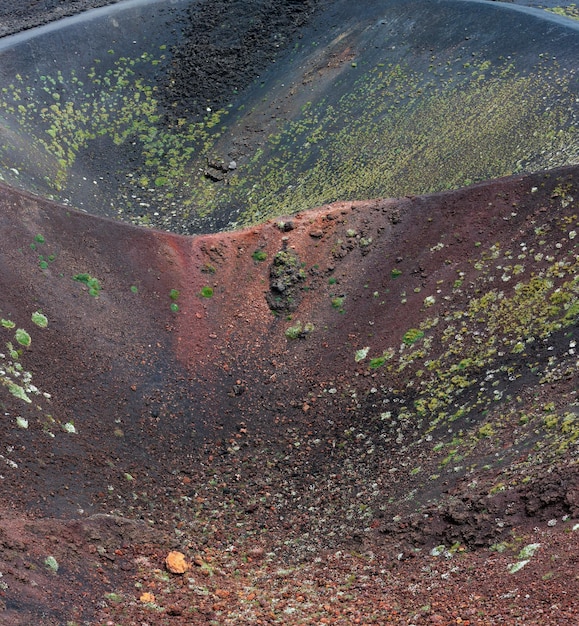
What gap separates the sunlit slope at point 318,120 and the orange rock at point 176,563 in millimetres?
17483

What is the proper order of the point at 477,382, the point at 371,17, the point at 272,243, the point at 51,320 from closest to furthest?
the point at 477,382, the point at 51,320, the point at 272,243, the point at 371,17

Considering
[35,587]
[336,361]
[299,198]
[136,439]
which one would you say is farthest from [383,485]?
[299,198]

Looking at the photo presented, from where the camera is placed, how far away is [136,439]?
68.2 ft

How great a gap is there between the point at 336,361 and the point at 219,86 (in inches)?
946

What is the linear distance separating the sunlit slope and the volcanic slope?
12.1 ft

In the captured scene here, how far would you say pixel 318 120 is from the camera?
35.8m

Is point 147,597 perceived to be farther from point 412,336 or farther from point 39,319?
point 412,336

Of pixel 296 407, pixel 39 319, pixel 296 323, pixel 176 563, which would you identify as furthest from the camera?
pixel 296 323

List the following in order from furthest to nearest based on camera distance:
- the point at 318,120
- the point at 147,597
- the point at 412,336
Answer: the point at 318,120, the point at 412,336, the point at 147,597

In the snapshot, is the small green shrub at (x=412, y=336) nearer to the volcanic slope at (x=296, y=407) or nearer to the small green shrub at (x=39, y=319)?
the volcanic slope at (x=296, y=407)

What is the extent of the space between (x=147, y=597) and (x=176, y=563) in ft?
5.18

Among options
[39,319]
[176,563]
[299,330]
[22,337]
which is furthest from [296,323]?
[176,563]

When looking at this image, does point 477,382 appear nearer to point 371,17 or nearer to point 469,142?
point 469,142

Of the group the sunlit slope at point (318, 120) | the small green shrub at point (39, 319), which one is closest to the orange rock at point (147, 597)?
the small green shrub at point (39, 319)
